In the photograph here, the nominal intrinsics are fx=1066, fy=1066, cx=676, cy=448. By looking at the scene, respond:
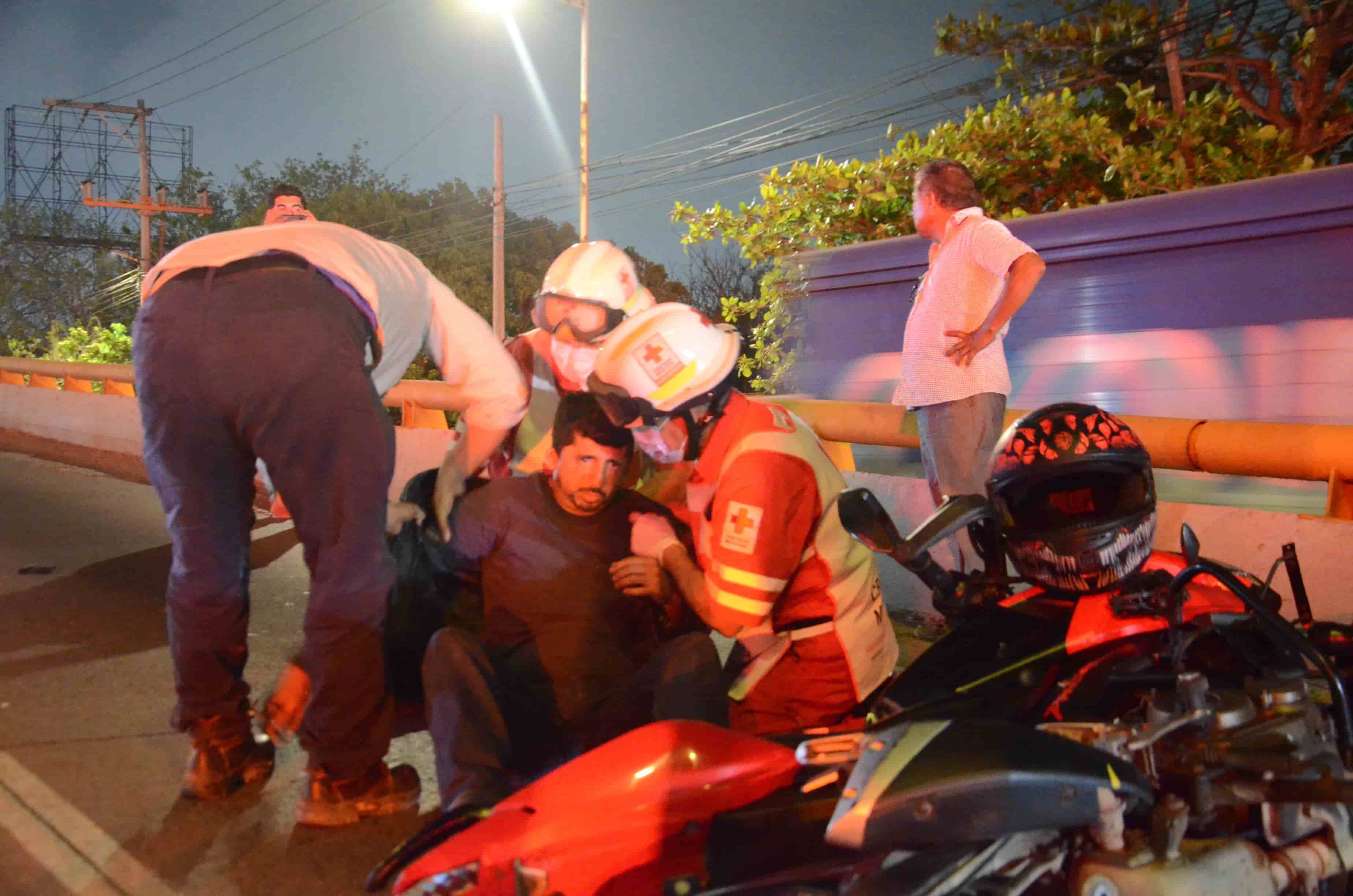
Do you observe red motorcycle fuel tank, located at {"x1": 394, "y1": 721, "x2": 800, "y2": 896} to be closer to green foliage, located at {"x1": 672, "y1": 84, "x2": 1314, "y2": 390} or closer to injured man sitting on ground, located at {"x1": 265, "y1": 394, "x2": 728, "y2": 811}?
injured man sitting on ground, located at {"x1": 265, "y1": 394, "x2": 728, "y2": 811}

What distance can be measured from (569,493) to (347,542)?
731mm

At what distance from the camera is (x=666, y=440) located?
2.85 meters

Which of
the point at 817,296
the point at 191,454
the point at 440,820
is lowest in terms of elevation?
the point at 440,820

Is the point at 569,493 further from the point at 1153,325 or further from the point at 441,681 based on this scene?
the point at 1153,325

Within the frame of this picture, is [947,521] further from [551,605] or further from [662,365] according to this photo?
[551,605]

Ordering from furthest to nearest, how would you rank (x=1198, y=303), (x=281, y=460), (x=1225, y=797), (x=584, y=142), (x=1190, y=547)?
(x=584, y=142) < (x=1198, y=303) < (x=281, y=460) < (x=1190, y=547) < (x=1225, y=797)

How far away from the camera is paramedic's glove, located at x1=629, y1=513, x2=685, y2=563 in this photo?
303 cm

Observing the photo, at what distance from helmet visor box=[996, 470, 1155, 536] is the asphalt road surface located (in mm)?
1824

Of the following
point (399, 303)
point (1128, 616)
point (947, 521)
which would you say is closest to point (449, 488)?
point (399, 303)

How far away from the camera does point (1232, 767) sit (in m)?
1.74

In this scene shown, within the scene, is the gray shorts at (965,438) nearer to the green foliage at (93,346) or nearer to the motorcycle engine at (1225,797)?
the motorcycle engine at (1225,797)

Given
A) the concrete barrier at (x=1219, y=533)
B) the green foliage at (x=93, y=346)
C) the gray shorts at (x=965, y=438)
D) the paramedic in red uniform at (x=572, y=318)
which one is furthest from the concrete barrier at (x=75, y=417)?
the green foliage at (x=93, y=346)

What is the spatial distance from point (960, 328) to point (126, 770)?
3.51m

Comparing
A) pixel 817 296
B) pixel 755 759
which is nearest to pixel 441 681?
pixel 755 759
